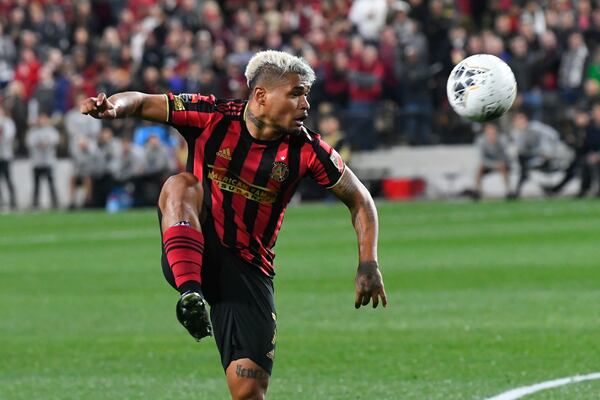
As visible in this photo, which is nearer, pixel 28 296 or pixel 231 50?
pixel 28 296

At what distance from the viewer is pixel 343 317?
12.8 m

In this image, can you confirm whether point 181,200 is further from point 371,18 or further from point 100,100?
point 371,18

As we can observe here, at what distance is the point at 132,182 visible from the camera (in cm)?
2906

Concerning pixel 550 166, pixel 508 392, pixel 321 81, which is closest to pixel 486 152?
pixel 550 166

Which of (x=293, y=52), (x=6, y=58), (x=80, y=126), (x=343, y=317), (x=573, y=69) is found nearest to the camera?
(x=343, y=317)

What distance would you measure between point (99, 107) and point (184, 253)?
808 mm

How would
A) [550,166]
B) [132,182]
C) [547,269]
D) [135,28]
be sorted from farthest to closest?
1. [135,28]
2. [132,182]
3. [550,166]
4. [547,269]

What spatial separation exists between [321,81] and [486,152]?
3.91 metres

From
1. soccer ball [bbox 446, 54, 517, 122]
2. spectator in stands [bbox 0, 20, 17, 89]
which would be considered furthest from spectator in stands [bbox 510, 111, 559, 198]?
soccer ball [bbox 446, 54, 517, 122]

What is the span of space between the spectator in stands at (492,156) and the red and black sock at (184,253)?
67.5ft

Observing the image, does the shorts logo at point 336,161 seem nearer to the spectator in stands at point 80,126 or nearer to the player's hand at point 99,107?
the player's hand at point 99,107

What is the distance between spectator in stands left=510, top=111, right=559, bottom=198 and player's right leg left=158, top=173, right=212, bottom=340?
20.4 m

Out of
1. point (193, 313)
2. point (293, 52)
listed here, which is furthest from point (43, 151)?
point (193, 313)

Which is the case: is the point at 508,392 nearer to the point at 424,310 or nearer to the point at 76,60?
the point at 424,310
